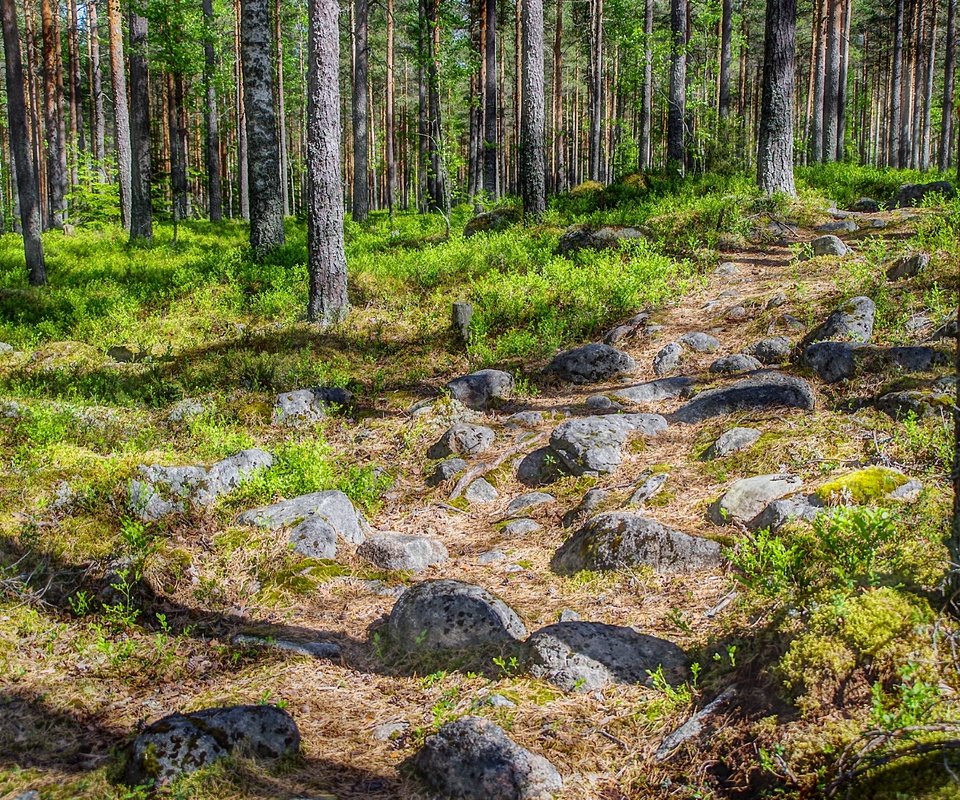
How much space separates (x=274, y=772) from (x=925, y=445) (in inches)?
169

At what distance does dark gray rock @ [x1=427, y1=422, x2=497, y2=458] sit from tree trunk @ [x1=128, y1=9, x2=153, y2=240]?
13.4 m

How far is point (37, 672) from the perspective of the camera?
3.58 meters

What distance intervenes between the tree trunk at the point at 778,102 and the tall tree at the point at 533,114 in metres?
3.99

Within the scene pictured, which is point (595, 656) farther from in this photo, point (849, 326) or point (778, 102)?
point (778, 102)

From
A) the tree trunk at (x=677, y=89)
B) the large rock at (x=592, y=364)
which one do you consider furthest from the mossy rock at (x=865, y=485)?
the tree trunk at (x=677, y=89)

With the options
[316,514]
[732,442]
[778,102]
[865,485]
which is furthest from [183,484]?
[778,102]

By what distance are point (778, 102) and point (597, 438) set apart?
9.34 m

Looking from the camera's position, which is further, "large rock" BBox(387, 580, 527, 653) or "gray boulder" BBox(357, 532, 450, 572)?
"gray boulder" BBox(357, 532, 450, 572)

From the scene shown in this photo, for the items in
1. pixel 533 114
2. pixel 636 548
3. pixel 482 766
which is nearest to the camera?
pixel 482 766

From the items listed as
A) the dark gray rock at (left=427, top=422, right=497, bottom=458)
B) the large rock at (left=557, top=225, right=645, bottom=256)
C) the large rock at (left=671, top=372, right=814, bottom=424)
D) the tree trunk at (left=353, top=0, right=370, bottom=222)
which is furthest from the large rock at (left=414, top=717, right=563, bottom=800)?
the tree trunk at (left=353, top=0, right=370, bottom=222)

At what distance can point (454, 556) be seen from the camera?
5094mm

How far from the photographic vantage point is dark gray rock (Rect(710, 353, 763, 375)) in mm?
7043

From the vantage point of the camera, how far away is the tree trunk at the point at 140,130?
16.5 meters

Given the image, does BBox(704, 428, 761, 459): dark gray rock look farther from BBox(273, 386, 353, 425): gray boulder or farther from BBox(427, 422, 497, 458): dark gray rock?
BBox(273, 386, 353, 425): gray boulder
